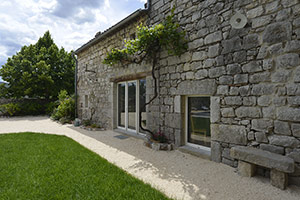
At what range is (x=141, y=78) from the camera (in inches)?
205

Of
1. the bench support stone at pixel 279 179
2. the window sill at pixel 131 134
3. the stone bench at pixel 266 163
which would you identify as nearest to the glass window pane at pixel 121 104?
the window sill at pixel 131 134

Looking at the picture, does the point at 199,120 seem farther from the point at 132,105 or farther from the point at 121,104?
the point at 121,104

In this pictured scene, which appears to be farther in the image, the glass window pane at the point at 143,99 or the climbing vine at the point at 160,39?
the glass window pane at the point at 143,99

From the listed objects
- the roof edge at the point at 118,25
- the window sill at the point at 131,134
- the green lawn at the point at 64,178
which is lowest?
the green lawn at the point at 64,178

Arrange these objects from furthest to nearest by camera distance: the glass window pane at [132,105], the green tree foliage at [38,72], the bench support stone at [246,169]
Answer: the green tree foliage at [38,72]
the glass window pane at [132,105]
the bench support stone at [246,169]

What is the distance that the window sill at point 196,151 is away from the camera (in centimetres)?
333

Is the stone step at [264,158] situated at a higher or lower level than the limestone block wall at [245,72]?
lower

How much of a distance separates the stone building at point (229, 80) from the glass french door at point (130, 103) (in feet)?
0.79

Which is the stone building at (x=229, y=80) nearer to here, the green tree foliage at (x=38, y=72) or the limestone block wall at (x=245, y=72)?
the limestone block wall at (x=245, y=72)

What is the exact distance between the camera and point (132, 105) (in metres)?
5.61

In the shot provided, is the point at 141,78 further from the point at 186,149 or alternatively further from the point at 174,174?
the point at 174,174

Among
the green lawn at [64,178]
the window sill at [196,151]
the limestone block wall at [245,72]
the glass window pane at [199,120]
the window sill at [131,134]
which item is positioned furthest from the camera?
the window sill at [131,134]

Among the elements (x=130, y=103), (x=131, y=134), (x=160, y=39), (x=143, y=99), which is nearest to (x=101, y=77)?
(x=130, y=103)

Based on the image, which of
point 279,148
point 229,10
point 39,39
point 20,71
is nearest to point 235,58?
point 229,10
